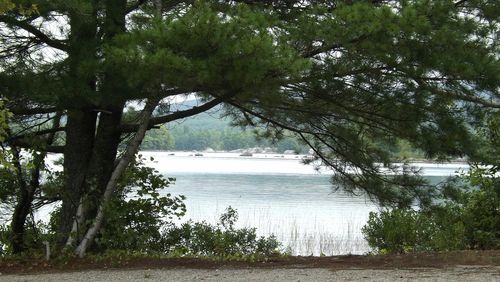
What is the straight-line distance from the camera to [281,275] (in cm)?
636

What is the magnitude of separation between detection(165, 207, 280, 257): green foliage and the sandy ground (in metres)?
2.25

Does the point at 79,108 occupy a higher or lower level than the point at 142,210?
higher

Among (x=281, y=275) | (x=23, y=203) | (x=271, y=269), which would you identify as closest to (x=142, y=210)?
(x=23, y=203)

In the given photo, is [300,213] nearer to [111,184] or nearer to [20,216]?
[20,216]

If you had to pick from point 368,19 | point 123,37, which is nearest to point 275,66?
point 368,19

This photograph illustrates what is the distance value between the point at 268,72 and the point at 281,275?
2.05 metres

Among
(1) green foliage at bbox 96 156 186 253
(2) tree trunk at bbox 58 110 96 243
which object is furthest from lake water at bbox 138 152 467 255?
(2) tree trunk at bbox 58 110 96 243

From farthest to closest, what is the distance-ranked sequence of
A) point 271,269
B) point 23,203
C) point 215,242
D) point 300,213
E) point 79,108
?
point 300,213 < point 215,242 < point 23,203 < point 79,108 < point 271,269

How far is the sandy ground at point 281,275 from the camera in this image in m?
5.99

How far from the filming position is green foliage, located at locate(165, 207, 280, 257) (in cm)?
909

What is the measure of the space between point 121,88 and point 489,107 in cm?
420

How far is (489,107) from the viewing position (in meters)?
7.36

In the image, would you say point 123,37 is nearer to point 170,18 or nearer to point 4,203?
point 170,18

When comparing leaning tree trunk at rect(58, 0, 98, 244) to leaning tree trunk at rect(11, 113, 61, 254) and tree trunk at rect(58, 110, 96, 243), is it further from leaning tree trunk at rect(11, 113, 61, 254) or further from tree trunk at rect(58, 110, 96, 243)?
leaning tree trunk at rect(11, 113, 61, 254)
